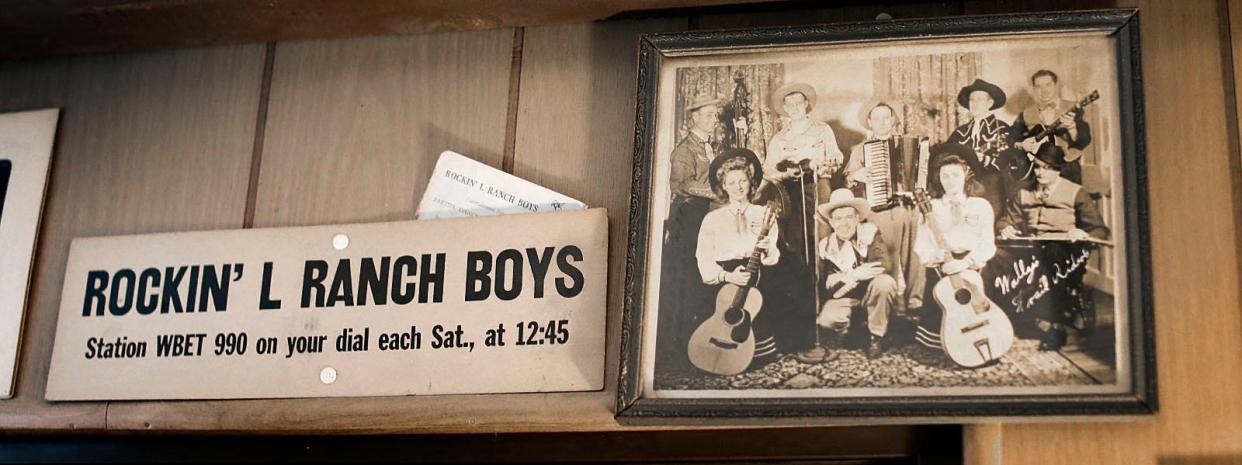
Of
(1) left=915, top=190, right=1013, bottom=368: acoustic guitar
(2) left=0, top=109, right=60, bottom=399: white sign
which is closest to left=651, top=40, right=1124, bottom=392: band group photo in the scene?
(1) left=915, top=190, right=1013, bottom=368: acoustic guitar

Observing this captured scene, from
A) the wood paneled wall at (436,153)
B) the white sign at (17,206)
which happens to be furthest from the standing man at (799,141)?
the white sign at (17,206)

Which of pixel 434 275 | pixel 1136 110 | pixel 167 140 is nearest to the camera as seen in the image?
pixel 1136 110

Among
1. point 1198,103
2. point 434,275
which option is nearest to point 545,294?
point 434,275

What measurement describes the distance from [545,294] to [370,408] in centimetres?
17

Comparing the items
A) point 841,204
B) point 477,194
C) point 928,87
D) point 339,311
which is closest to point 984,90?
point 928,87

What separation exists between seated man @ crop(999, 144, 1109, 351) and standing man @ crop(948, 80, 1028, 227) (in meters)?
0.01

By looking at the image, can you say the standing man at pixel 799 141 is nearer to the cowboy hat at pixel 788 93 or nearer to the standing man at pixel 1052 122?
the cowboy hat at pixel 788 93

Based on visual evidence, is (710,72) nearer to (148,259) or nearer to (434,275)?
(434,275)

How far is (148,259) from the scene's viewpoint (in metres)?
1.11

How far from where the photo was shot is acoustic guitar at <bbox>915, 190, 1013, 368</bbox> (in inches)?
35.7

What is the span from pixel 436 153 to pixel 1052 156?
1.72 ft

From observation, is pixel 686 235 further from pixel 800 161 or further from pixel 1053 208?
pixel 1053 208

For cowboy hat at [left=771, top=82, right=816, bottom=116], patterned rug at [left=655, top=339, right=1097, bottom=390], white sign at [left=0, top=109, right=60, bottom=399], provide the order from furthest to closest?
white sign at [left=0, top=109, right=60, bottom=399] → cowboy hat at [left=771, top=82, right=816, bottom=116] → patterned rug at [left=655, top=339, right=1097, bottom=390]

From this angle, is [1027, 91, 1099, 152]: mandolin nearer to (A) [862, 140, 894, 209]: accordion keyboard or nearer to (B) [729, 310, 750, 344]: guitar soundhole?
(A) [862, 140, 894, 209]: accordion keyboard
